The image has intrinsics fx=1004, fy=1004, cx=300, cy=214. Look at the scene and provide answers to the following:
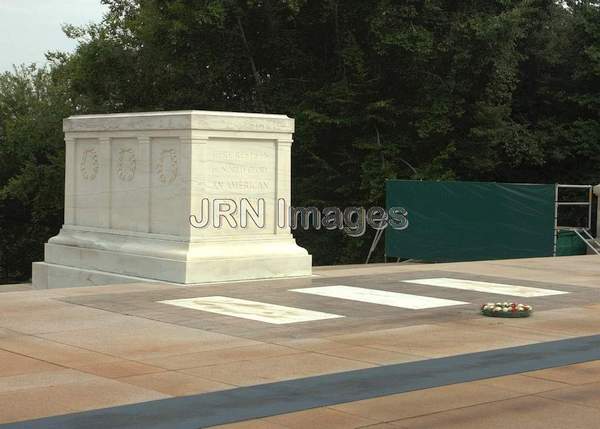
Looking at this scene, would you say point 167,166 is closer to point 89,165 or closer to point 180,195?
point 180,195

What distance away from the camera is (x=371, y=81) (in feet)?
122

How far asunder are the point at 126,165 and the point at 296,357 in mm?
9251

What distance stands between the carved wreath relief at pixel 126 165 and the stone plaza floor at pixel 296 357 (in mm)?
2894

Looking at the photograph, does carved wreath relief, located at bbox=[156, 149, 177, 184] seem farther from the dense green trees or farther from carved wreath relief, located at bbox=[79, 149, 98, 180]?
the dense green trees

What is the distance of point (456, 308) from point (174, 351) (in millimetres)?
4840

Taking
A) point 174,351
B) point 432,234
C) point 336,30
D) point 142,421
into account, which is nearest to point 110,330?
point 174,351

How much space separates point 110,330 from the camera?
36.5 feet

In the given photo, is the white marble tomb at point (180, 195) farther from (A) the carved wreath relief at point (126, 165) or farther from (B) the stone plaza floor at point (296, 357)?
(B) the stone plaza floor at point (296, 357)

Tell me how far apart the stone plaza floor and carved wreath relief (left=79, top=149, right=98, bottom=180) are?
403 centimetres

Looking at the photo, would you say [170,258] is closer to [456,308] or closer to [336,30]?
[456,308]

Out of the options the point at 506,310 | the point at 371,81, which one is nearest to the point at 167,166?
the point at 506,310

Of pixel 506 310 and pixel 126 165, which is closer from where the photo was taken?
pixel 506 310

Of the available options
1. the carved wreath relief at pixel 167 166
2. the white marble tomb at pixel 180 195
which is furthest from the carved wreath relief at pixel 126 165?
the carved wreath relief at pixel 167 166

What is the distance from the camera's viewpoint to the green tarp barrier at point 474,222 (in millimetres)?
25406
